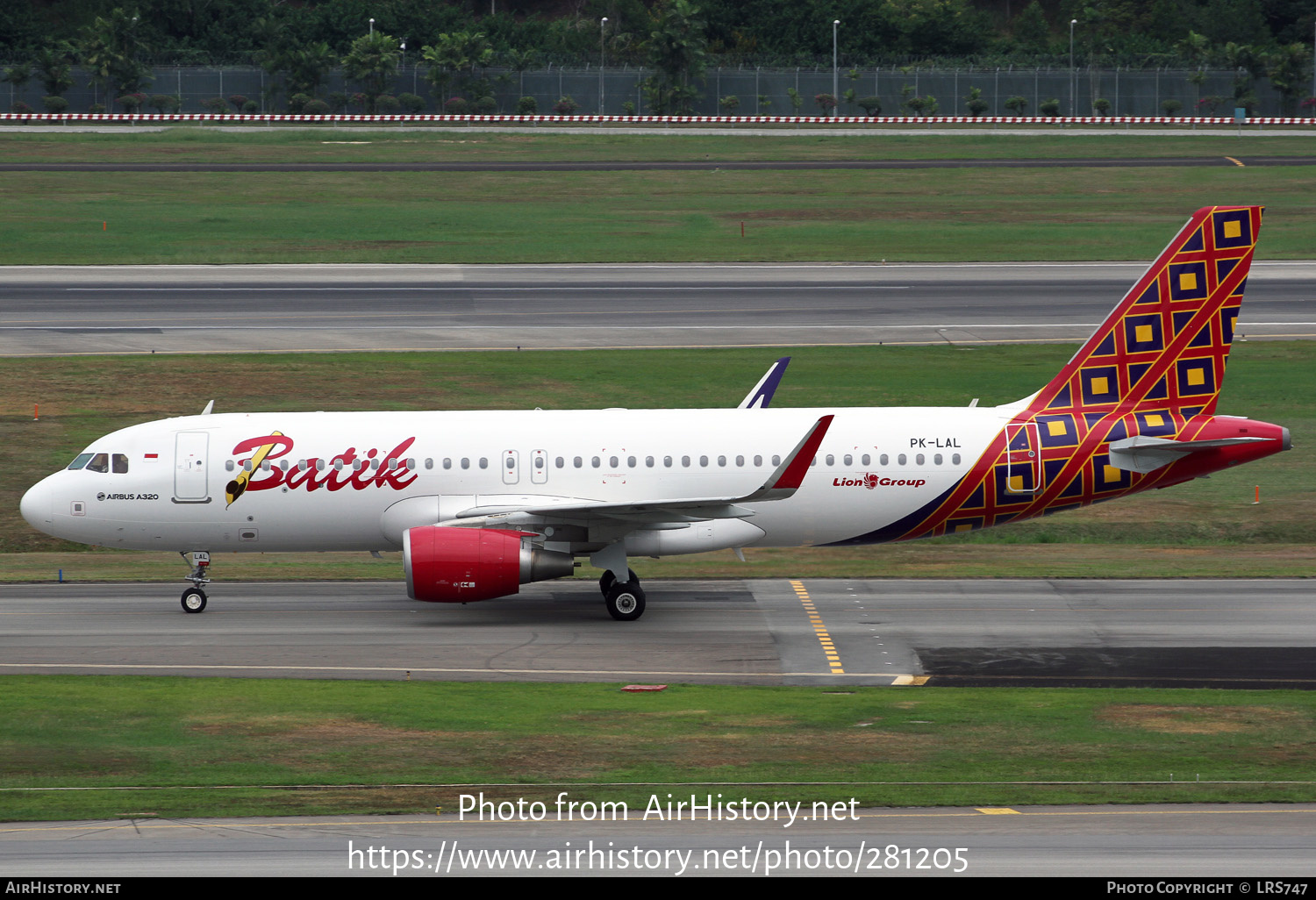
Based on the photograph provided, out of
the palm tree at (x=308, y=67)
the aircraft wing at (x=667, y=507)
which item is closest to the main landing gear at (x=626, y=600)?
the aircraft wing at (x=667, y=507)

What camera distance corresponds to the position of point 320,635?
30953 millimetres

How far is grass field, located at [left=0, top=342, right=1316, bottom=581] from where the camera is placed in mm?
38281

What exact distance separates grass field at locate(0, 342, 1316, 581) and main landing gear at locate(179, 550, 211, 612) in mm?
4059

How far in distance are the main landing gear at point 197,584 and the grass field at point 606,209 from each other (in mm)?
46278

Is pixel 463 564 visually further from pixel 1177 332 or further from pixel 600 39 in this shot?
pixel 600 39

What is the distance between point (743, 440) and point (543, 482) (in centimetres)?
441

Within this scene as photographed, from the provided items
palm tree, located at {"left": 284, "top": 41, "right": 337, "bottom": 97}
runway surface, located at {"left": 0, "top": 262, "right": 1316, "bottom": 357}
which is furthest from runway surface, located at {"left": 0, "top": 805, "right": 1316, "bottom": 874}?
palm tree, located at {"left": 284, "top": 41, "right": 337, "bottom": 97}

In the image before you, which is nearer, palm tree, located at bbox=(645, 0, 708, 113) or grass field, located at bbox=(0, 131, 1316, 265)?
grass field, located at bbox=(0, 131, 1316, 265)

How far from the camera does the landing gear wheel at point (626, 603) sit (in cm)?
3212

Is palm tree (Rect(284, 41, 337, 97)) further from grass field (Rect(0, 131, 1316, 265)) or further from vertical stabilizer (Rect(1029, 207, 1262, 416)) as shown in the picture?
vertical stabilizer (Rect(1029, 207, 1262, 416))

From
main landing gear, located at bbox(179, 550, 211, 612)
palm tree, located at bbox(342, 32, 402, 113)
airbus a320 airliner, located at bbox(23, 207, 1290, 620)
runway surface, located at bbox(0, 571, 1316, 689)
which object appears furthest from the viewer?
palm tree, located at bbox(342, 32, 402, 113)

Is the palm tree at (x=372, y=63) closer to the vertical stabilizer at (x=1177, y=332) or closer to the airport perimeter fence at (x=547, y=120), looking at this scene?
the airport perimeter fence at (x=547, y=120)

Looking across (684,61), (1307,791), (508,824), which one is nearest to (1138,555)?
(1307,791)
